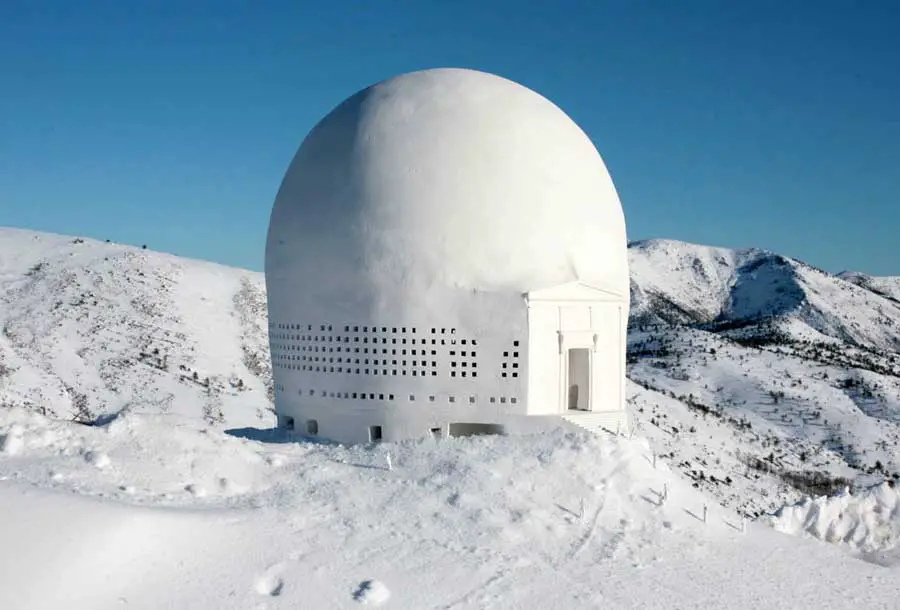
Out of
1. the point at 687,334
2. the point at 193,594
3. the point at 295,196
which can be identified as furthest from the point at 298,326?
the point at 687,334

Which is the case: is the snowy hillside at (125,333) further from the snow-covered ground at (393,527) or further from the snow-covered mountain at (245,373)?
the snow-covered ground at (393,527)

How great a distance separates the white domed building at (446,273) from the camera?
19.9 meters

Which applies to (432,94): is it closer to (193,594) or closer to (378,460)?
(378,460)

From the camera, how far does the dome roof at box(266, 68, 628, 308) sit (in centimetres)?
1998

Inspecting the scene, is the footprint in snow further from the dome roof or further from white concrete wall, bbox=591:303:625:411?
white concrete wall, bbox=591:303:625:411

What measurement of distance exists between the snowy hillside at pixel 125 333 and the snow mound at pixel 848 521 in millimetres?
29533

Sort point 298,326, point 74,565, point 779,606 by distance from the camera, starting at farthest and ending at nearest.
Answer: point 298,326 → point 779,606 → point 74,565

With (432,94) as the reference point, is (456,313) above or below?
below

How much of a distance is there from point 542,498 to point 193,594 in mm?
7392

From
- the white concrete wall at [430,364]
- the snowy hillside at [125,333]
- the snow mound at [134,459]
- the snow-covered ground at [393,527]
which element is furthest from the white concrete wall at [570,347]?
the snowy hillside at [125,333]

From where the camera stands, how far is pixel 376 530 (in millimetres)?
15109

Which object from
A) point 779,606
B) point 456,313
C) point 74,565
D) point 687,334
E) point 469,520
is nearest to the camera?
point 74,565

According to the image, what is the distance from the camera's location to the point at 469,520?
620 inches

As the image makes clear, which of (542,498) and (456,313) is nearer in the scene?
(542,498)
